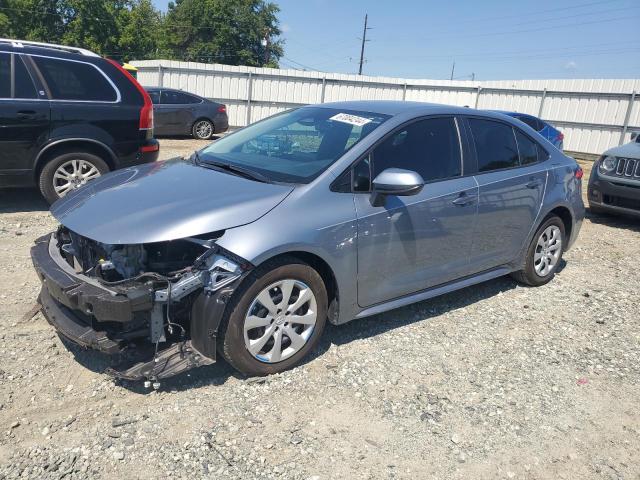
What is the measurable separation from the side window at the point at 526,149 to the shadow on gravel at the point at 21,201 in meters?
5.55

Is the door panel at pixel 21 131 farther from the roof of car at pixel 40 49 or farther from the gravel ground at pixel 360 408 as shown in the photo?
the gravel ground at pixel 360 408

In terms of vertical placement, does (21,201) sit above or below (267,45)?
below

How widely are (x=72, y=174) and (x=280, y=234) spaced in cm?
429

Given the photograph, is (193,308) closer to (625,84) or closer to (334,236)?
(334,236)

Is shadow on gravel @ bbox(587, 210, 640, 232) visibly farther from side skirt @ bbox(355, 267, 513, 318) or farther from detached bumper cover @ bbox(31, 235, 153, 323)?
detached bumper cover @ bbox(31, 235, 153, 323)

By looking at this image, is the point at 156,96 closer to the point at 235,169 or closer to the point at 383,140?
the point at 235,169

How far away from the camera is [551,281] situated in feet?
18.1

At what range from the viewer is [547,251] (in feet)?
17.1

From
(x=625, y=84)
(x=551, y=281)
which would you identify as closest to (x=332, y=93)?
(x=625, y=84)

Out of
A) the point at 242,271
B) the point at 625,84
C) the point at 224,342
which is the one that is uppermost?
the point at 625,84

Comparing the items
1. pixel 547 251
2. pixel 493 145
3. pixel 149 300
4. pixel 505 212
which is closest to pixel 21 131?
pixel 149 300

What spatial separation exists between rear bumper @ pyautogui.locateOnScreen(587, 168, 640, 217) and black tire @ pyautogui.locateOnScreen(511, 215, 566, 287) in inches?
133

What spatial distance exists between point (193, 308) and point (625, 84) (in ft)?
64.0

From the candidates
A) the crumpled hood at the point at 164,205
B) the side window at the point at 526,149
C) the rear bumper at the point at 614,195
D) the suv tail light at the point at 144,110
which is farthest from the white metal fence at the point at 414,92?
the crumpled hood at the point at 164,205
